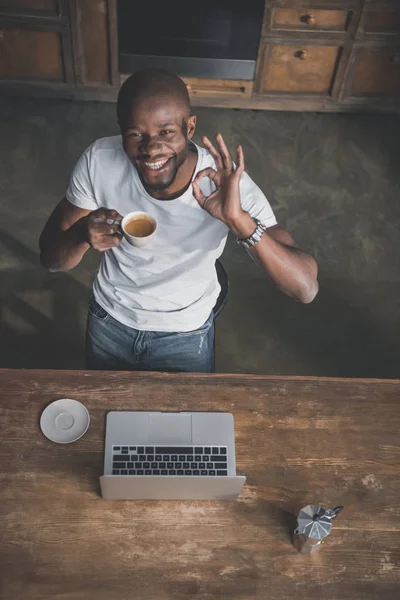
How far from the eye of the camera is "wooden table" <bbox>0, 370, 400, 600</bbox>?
159 centimetres

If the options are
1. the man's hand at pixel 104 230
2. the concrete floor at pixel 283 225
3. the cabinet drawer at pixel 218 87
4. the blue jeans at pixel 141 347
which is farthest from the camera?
the cabinet drawer at pixel 218 87

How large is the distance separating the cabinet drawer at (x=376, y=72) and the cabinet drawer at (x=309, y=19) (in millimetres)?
226

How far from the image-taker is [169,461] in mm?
1681

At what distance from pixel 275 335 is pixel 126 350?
1155 mm

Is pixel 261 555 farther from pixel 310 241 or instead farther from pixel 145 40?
pixel 145 40

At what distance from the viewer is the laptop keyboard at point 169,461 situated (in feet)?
5.46

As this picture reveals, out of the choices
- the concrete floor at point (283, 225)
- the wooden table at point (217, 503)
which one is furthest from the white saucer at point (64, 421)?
the concrete floor at point (283, 225)

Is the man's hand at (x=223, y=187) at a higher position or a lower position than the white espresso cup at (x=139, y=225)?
higher

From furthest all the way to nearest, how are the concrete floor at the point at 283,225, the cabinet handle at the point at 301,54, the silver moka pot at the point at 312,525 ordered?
1. the cabinet handle at the point at 301,54
2. the concrete floor at the point at 283,225
3. the silver moka pot at the point at 312,525

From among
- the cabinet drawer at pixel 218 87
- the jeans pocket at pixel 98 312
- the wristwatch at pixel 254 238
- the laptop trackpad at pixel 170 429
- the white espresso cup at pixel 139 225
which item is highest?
the white espresso cup at pixel 139 225

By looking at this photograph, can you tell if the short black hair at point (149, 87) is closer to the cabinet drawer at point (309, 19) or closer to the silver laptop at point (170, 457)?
the silver laptop at point (170, 457)

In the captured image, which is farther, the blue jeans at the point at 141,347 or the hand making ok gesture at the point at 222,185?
the blue jeans at the point at 141,347

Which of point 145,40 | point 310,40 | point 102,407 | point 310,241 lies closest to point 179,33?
point 145,40

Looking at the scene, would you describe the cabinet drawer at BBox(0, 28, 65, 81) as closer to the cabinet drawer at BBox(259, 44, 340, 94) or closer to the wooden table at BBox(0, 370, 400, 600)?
the cabinet drawer at BBox(259, 44, 340, 94)
